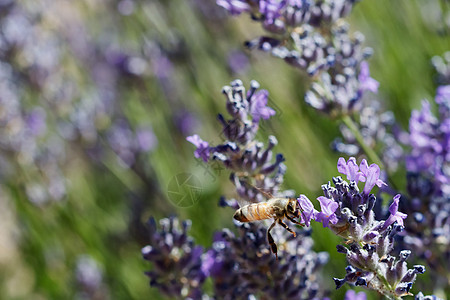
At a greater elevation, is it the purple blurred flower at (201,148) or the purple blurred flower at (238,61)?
the purple blurred flower at (201,148)

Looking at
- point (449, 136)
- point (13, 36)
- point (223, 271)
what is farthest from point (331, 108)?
point (13, 36)

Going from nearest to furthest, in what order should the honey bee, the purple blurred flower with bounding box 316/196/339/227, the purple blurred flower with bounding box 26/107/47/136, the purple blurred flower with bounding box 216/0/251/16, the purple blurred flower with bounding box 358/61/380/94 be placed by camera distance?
the purple blurred flower with bounding box 316/196/339/227
the honey bee
the purple blurred flower with bounding box 216/0/251/16
the purple blurred flower with bounding box 358/61/380/94
the purple blurred flower with bounding box 26/107/47/136

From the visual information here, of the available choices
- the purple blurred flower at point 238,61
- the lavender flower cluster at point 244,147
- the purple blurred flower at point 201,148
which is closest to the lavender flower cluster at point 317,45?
the lavender flower cluster at point 244,147

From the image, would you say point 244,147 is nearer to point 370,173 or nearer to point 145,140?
point 370,173

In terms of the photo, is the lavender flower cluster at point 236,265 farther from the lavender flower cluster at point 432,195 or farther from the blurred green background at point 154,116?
the blurred green background at point 154,116

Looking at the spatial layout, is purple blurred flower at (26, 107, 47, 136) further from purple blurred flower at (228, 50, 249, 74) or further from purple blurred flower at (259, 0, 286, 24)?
purple blurred flower at (259, 0, 286, 24)

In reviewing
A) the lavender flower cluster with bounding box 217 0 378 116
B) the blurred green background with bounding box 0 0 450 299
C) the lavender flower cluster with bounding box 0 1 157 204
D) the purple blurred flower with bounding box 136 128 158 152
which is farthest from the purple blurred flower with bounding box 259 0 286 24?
the purple blurred flower with bounding box 136 128 158 152

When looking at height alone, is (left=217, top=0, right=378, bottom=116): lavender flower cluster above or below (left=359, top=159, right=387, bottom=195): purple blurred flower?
below
